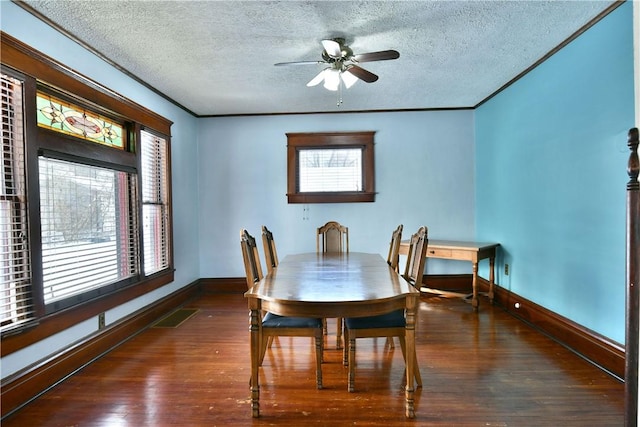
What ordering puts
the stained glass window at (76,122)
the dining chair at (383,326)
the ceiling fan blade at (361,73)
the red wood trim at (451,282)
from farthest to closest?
the red wood trim at (451,282), the ceiling fan blade at (361,73), the stained glass window at (76,122), the dining chair at (383,326)

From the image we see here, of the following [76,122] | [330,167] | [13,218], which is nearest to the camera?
[13,218]

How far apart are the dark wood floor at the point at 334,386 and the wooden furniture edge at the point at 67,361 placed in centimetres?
7

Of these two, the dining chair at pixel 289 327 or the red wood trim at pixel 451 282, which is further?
the red wood trim at pixel 451 282

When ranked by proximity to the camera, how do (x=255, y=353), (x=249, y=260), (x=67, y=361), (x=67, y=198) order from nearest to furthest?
(x=255, y=353) < (x=249, y=260) < (x=67, y=361) < (x=67, y=198)

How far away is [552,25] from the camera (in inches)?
95.2

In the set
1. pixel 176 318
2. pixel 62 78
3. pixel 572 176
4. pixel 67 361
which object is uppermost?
pixel 62 78

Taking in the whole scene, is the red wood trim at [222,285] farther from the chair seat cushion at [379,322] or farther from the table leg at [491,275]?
the table leg at [491,275]

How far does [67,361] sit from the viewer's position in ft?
7.65

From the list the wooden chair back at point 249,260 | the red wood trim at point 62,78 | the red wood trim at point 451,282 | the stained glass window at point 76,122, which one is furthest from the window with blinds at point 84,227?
the red wood trim at point 451,282

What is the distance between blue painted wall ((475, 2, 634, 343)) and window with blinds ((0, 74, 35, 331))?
3860 mm

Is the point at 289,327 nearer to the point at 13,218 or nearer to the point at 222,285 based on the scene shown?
the point at 13,218

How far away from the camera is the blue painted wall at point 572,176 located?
2.23 m

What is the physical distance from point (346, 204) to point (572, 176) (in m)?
2.55

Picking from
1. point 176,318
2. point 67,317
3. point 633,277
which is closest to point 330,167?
point 176,318
